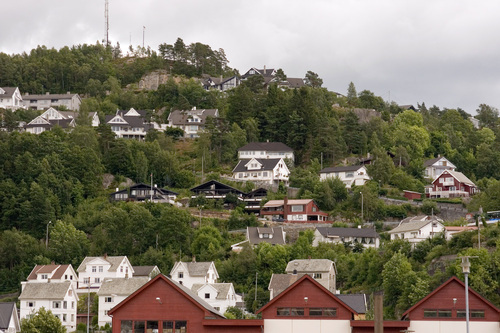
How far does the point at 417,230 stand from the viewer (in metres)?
104

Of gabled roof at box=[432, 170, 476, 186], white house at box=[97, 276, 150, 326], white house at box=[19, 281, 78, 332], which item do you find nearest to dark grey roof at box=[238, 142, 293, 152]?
gabled roof at box=[432, 170, 476, 186]

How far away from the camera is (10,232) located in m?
111

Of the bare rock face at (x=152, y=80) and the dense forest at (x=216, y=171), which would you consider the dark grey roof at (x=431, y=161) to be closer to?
the dense forest at (x=216, y=171)

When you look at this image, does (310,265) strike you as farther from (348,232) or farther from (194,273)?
(348,232)

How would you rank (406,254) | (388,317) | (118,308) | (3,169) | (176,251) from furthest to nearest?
(3,169)
(176,251)
(406,254)
(388,317)
(118,308)

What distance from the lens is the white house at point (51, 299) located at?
91438 mm

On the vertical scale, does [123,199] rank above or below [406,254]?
above

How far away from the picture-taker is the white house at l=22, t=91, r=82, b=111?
169125mm

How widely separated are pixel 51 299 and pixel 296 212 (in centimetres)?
3592

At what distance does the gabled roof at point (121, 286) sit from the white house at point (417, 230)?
2870 centimetres

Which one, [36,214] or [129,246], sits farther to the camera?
[36,214]

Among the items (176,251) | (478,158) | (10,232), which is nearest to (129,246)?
(176,251)

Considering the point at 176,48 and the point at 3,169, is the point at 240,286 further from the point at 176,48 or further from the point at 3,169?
the point at 176,48

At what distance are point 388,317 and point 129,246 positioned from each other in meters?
40.6
